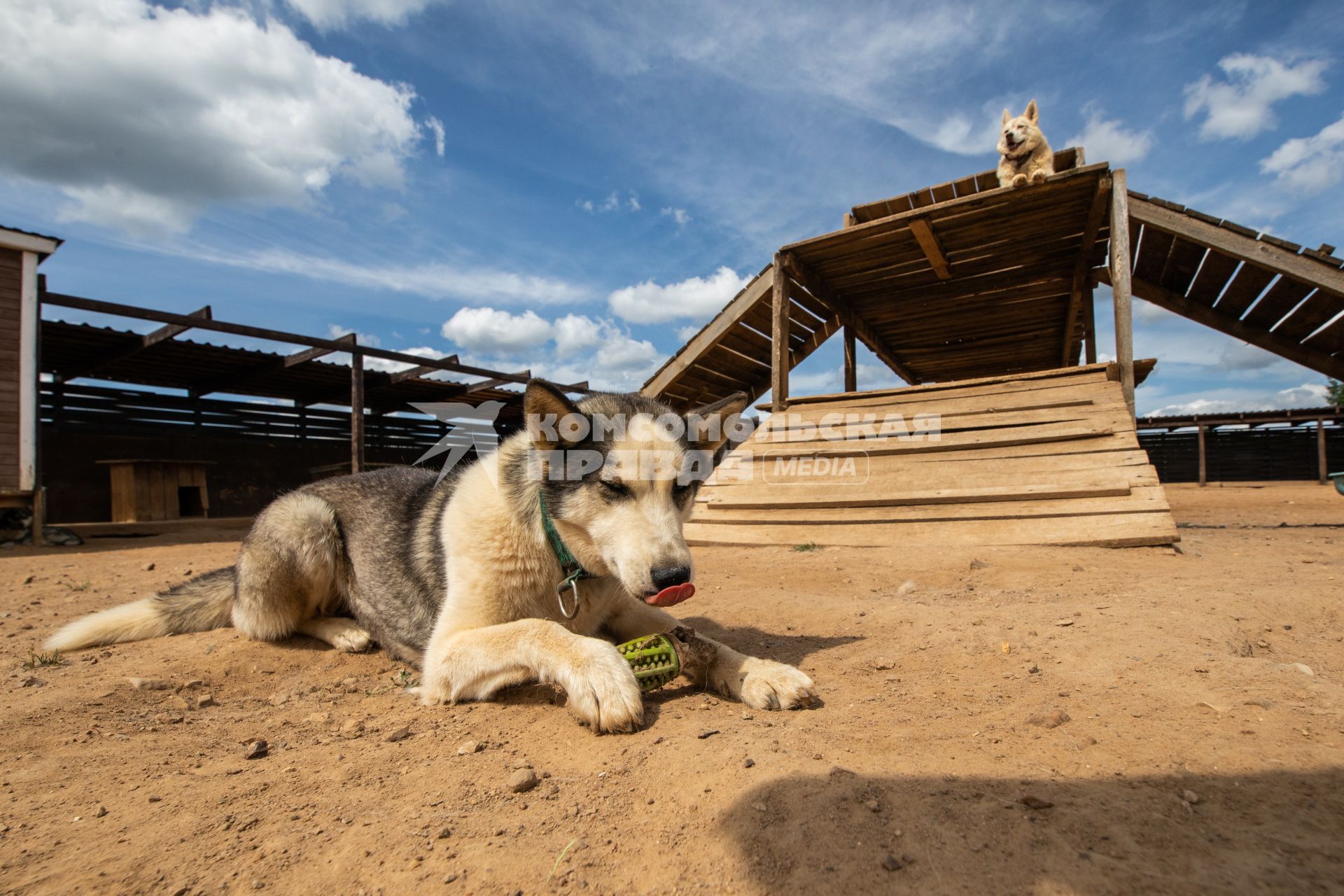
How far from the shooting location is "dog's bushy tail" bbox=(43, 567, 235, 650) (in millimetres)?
3635

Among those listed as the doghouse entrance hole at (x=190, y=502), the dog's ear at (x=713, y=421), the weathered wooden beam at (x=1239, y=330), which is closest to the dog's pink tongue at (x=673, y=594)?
the dog's ear at (x=713, y=421)

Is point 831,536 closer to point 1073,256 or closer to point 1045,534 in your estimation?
point 1045,534

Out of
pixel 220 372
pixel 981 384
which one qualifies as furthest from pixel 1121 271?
pixel 220 372

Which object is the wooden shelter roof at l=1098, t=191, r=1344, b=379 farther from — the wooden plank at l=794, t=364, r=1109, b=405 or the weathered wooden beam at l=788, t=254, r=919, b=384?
the weathered wooden beam at l=788, t=254, r=919, b=384

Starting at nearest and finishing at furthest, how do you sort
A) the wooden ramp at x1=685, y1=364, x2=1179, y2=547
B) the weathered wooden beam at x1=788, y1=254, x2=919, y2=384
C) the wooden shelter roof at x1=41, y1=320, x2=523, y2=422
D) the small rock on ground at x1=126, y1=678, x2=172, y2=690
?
the small rock on ground at x1=126, y1=678, x2=172, y2=690 → the wooden ramp at x1=685, y1=364, x2=1179, y2=547 → the weathered wooden beam at x1=788, y1=254, x2=919, y2=384 → the wooden shelter roof at x1=41, y1=320, x2=523, y2=422

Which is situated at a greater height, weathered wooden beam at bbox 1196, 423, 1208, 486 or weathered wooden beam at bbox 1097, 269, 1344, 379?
weathered wooden beam at bbox 1097, 269, 1344, 379

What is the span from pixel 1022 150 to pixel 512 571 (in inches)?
362

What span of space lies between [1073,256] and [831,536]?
20.9 feet

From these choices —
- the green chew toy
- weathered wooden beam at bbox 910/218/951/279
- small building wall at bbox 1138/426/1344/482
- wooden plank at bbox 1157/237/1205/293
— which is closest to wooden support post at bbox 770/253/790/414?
weathered wooden beam at bbox 910/218/951/279

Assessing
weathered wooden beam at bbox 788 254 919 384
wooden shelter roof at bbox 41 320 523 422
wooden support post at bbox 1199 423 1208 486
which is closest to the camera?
weathered wooden beam at bbox 788 254 919 384

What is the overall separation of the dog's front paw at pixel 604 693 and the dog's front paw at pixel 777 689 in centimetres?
46

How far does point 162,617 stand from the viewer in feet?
13.0

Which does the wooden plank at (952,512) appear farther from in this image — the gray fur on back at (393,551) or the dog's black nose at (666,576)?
the dog's black nose at (666,576)

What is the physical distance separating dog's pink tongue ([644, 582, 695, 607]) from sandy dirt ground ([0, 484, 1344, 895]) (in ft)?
1.44
